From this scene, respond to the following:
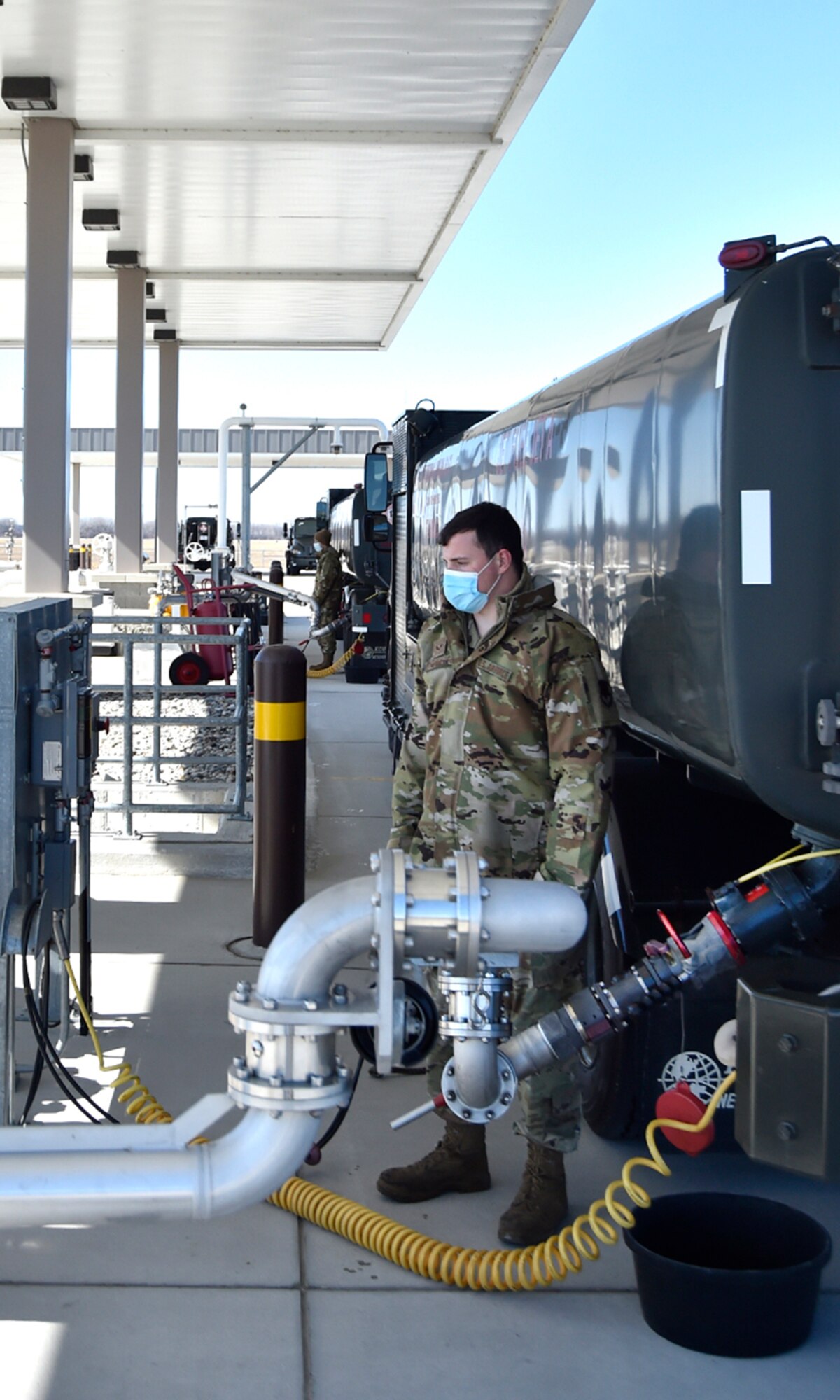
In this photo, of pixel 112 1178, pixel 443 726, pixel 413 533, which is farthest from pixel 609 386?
pixel 413 533

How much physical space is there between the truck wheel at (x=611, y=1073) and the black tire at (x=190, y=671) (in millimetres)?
9016

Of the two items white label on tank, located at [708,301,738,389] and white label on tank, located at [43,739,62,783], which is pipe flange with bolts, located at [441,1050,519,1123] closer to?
white label on tank, located at [708,301,738,389]

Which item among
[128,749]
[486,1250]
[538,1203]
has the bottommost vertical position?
[486,1250]

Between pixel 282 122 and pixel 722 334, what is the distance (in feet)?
44.8

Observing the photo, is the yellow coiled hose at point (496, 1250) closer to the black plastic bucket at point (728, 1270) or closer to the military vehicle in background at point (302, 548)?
the black plastic bucket at point (728, 1270)

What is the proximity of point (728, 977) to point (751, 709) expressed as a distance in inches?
48.6

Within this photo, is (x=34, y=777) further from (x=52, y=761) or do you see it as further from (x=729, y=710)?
(x=729, y=710)

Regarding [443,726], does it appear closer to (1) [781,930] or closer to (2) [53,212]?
(1) [781,930]

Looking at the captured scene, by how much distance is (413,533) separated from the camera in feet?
35.3

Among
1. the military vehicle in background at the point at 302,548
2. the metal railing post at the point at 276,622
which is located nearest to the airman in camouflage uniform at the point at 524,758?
the metal railing post at the point at 276,622

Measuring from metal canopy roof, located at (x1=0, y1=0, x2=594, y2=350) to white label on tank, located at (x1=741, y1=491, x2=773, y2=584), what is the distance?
33.5ft

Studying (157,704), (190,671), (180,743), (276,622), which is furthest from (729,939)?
(190,671)

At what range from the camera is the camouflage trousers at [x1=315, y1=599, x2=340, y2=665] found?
19.3 meters

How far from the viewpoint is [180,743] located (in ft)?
38.7
